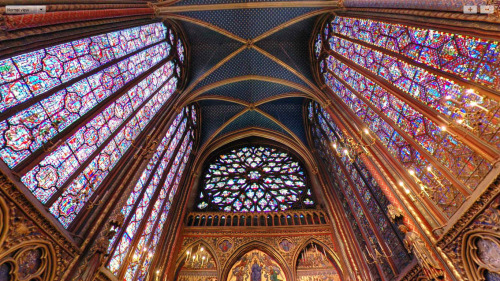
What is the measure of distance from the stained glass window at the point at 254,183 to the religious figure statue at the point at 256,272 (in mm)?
2800

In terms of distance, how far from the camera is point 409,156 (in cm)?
633

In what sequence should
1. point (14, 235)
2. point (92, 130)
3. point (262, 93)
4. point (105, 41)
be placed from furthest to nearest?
point (262, 93), point (105, 41), point (92, 130), point (14, 235)

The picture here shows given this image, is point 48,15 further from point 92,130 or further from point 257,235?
point 257,235

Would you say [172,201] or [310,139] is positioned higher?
[310,139]

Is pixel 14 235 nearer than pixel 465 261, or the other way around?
Result: pixel 14 235

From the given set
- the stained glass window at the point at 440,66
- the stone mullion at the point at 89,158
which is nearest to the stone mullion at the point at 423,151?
the stained glass window at the point at 440,66

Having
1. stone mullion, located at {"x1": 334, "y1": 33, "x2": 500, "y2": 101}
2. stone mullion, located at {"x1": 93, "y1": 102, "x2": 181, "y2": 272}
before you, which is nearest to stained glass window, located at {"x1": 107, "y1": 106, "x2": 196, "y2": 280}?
stone mullion, located at {"x1": 93, "y1": 102, "x2": 181, "y2": 272}

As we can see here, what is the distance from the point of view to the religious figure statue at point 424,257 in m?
4.90

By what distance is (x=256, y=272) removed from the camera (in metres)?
9.47

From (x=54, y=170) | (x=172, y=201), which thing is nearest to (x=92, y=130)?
(x=54, y=170)

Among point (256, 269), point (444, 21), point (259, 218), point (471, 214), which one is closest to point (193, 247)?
point (256, 269)

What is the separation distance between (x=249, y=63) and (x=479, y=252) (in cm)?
1139

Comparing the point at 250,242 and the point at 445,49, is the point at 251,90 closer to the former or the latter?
the point at 250,242

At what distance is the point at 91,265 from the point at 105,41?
6.15m
